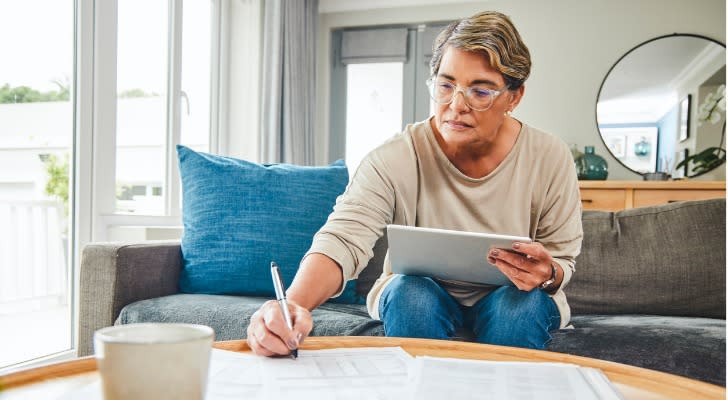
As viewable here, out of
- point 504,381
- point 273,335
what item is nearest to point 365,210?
point 273,335

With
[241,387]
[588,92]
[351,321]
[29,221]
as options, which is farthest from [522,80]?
[588,92]

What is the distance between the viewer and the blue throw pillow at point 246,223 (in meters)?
1.79

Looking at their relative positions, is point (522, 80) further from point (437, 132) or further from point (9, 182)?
point (9, 182)

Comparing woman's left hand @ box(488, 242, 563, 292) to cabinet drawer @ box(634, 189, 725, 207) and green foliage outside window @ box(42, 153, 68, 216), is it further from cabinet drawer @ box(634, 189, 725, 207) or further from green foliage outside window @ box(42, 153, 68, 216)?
cabinet drawer @ box(634, 189, 725, 207)

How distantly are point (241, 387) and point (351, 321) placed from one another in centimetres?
87

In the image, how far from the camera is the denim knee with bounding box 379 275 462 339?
1.21 metres

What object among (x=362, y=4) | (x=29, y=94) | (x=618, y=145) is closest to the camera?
(x=29, y=94)

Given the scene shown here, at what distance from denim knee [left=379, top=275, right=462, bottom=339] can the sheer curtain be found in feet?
8.00

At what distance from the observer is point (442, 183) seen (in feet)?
4.57

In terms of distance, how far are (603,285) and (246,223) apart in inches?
40.4

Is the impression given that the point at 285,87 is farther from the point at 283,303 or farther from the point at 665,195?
the point at 283,303

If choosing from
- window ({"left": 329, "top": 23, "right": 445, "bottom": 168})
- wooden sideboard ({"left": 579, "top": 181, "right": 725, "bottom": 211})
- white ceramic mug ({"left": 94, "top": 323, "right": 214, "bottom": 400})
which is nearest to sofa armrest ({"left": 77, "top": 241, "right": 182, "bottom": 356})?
white ceramic mug ({"left": 94, "top": 323, "right": 214, "bottom": 400})

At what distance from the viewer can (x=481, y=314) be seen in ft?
4.23

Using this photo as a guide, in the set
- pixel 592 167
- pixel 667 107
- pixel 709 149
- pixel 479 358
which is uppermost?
pixel 667 107
